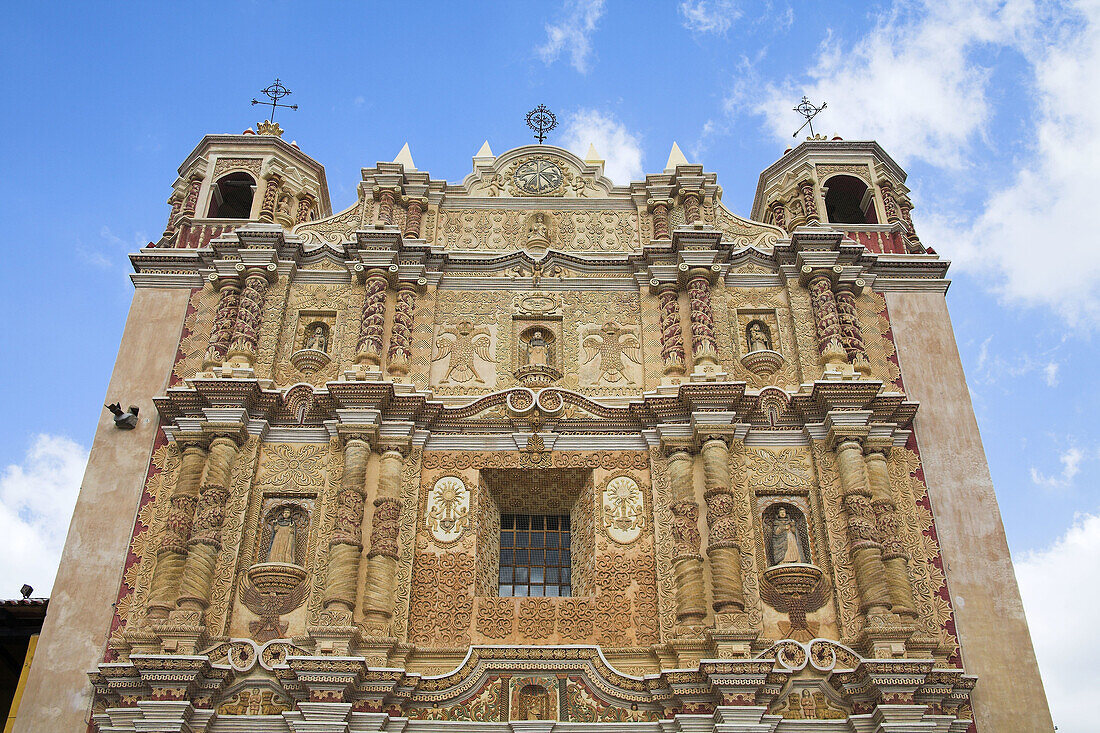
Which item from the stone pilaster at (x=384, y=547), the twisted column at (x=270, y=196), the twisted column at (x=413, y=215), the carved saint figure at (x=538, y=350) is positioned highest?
the twisted column at (x=270, y=196)

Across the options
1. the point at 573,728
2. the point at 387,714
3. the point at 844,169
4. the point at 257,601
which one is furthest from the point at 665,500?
the point at 844,169

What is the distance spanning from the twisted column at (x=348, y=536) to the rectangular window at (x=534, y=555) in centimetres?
218

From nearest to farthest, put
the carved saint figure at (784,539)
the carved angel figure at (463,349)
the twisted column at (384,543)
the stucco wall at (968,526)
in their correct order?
1. the stucco wall at (968,526)
2. the twisted column at (384,543)
3. the carved saint figure at (784,539)
4. the carved angel figure at (463,349)

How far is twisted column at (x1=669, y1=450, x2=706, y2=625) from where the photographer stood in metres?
12.2

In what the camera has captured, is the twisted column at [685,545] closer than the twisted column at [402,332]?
Yes

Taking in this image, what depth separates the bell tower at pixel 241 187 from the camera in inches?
659

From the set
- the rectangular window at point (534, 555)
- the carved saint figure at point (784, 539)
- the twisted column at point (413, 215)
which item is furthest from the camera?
the twisted column at point (413, 215)

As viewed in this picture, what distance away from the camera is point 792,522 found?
13.2 metres

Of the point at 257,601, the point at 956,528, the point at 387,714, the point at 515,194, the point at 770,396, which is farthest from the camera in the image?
the point at 515,194

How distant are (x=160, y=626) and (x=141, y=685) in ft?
2.33

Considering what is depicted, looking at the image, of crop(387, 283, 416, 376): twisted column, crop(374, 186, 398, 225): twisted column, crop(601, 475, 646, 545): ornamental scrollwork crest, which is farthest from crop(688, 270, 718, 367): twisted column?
crop(374, 186, 398, 225): twisted column

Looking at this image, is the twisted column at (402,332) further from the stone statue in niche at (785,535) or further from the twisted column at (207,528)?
the stone statue in niche at (785,535)

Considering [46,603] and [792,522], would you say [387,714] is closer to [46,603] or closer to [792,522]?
[46,603]

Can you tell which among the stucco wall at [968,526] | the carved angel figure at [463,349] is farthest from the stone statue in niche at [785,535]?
the carved angel figure at [463,349]
